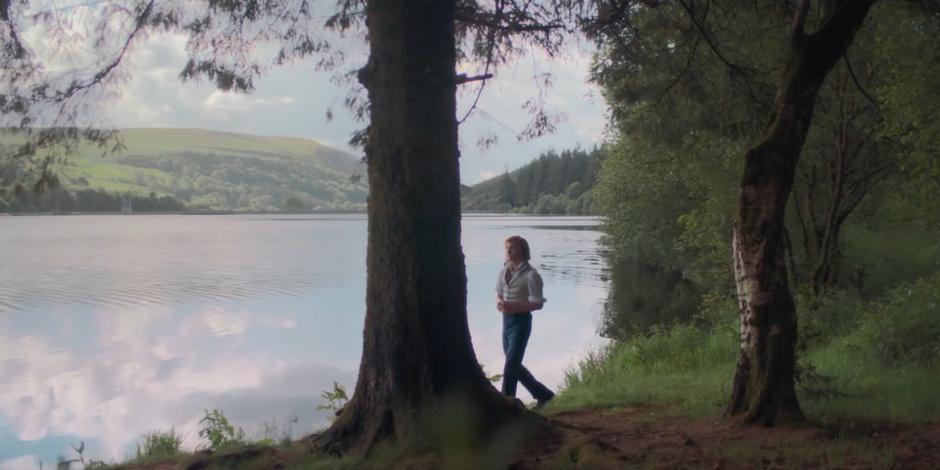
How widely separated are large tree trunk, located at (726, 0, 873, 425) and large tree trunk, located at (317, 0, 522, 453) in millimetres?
1779

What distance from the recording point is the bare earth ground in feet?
17.7

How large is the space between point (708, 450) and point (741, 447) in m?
0.22

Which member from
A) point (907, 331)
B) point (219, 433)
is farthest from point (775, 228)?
point (219, 433)

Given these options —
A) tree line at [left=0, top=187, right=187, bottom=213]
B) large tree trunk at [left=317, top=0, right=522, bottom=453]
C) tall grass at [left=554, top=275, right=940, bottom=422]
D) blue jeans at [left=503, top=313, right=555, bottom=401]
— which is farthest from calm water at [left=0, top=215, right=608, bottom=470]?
large tree trunk at [left=317, top=0, right=522, bottom=453]

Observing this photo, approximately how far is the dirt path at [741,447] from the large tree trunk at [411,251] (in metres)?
0.69

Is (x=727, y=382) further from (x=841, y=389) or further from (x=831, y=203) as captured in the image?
(x=831, y=203)

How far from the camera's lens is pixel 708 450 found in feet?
18.9

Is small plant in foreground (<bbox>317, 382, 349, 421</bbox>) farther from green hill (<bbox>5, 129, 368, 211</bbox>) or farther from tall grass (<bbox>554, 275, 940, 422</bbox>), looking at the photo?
green hill (<bbox>5, 129, 368, 211</bbox>)

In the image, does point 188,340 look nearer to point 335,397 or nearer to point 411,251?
point 335,397

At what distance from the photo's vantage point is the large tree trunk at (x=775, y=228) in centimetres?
627

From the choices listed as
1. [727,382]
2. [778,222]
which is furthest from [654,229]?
[778,222]

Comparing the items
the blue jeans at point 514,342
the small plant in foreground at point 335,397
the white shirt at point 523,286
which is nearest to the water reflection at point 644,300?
the small plant in foreground at point 335,397

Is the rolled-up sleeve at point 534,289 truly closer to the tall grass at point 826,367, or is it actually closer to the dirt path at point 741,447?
the tall grass at point 826,367

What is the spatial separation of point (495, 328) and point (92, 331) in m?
10.7
